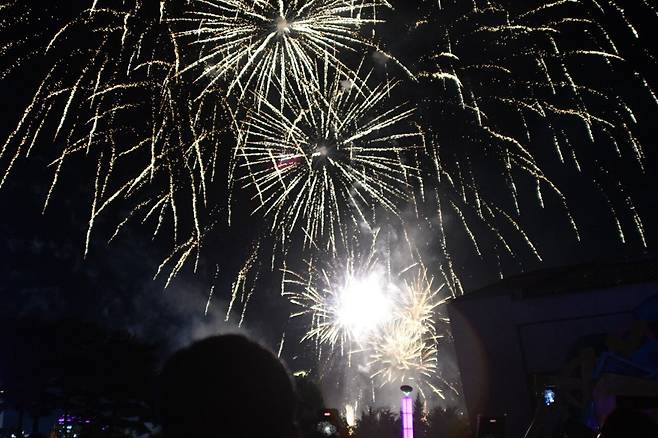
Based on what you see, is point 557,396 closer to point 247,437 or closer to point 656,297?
point 656,297

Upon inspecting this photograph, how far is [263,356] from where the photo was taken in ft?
6.44

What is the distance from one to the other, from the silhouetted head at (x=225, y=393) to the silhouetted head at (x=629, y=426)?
9.00ft

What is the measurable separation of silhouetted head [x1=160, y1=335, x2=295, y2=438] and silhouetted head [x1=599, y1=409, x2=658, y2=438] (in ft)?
9.00

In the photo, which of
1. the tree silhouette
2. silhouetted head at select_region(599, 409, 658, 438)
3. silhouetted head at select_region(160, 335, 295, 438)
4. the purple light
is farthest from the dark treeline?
silhouetted head at select_region(160, 335, 295, 438)

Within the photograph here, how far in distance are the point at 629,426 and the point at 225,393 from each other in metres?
3.01

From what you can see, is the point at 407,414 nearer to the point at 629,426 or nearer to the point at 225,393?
the point at 629,426

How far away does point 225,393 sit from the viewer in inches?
72.5

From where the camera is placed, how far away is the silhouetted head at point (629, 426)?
3578 millimetres

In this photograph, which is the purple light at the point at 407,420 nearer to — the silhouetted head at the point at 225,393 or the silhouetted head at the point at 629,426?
the silhouetted head at the point at 629,426

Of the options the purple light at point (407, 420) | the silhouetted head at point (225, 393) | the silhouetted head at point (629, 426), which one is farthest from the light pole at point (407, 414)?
the silhouetted head at point (225, 393)

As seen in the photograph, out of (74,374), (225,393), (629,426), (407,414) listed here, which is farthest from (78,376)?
(225,393)

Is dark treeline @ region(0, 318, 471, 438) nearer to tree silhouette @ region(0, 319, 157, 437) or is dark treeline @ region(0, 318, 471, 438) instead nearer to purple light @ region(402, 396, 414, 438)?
tree silhouette @ region(0, 319, 157, 437)

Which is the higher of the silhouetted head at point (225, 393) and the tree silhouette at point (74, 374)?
the tree silhouette at point (74, 374)

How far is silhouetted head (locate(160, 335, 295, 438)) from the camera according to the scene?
1.82 meters
